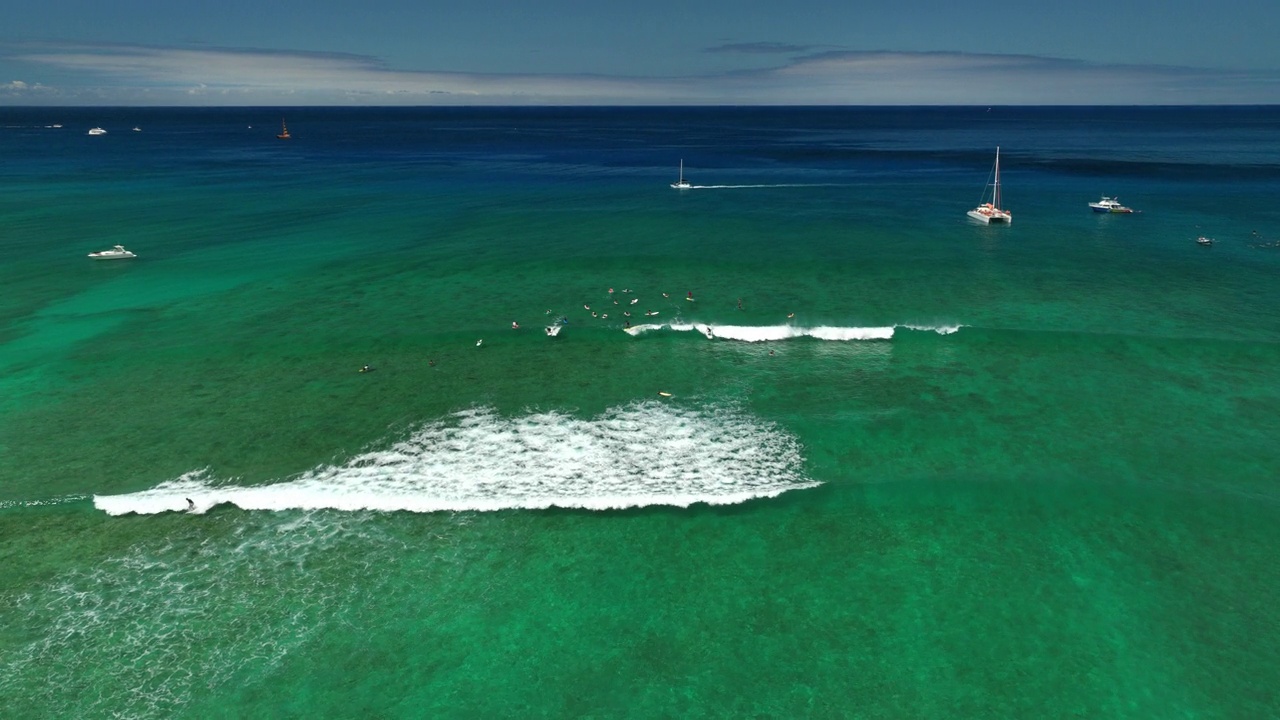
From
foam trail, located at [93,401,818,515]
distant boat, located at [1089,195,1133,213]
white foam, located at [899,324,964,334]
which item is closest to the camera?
foam trail, located at [93,401,818,515]

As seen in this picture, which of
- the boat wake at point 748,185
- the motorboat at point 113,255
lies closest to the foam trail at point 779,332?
the motorboat at point 113,255

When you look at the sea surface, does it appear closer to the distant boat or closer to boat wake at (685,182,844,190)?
the distant boat

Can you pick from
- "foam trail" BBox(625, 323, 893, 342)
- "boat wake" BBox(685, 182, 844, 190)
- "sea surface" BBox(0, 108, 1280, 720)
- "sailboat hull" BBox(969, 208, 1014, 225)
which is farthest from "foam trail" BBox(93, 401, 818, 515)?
"boat wake" BBox(685, 182, 844, 190)

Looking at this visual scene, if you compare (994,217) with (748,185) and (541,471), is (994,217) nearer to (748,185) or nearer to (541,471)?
(748,185)

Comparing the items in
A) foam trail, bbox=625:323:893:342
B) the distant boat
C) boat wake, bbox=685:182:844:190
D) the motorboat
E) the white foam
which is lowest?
foam trail, bbox=625:323:893:342

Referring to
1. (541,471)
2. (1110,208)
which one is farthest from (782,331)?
(1110,208)

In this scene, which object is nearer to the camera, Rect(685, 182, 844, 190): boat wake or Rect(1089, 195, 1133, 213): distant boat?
Rect(1089, 195, 1133, 213): distant boat

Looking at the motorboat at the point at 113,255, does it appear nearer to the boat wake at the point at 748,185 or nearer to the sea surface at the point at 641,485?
the sea surface at the point at 641,485

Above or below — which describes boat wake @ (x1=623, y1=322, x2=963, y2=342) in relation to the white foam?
below
